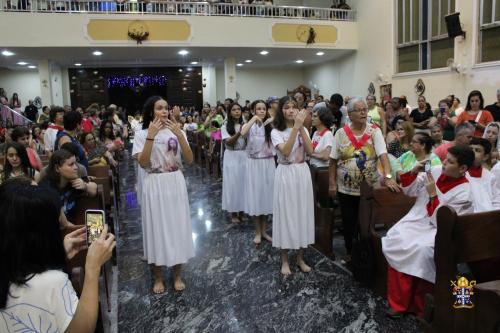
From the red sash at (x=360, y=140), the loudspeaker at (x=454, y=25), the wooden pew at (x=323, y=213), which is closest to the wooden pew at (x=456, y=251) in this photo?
the red sash at (x=360, y=140)

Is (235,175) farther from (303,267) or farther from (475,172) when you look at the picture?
(475,172)

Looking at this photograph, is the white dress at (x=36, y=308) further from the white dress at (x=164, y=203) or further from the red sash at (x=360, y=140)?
the red sash at (x=360, y=140)

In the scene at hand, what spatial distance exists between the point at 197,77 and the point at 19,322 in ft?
64.8

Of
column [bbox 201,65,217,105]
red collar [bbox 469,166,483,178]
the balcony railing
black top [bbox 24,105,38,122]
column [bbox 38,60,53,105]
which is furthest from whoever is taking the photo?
column [bbox 201,65,217,105]

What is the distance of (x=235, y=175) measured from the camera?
590 centimetres

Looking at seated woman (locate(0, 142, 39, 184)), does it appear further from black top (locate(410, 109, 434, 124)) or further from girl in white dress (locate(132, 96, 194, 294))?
black top (locate(410, 109, 434, 124))

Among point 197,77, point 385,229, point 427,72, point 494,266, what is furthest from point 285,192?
point 197,77

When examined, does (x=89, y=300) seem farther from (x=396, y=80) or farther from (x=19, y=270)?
(x=396, y=80)

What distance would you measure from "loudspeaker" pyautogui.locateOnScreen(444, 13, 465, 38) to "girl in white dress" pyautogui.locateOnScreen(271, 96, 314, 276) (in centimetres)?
840

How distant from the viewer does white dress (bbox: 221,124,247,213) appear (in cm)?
588

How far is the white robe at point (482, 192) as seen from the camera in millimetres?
3199

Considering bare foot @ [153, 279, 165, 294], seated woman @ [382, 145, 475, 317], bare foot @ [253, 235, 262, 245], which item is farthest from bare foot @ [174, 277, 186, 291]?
seated woman @ [382, 145, 475, 317]

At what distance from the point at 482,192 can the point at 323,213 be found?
65.0 inches

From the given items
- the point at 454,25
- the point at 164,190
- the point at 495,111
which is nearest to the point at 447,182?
the point at 164,190
